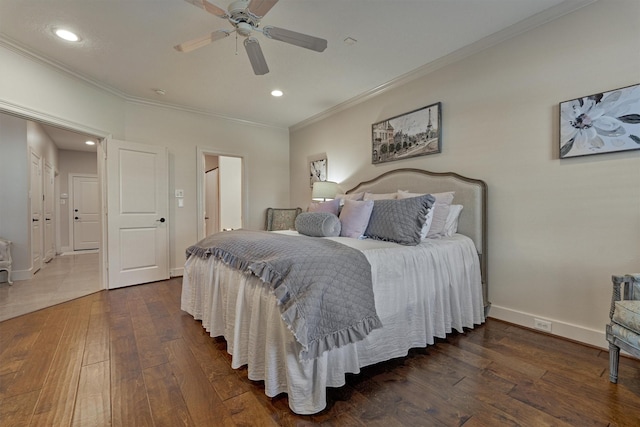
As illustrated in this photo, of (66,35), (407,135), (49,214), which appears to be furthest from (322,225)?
(49,214)

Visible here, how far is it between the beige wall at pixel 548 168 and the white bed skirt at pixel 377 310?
41cm

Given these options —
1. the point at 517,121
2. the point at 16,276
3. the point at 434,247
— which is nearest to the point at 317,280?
the point at 434,247

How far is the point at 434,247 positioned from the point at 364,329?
3.30 ft

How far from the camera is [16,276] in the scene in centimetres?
413

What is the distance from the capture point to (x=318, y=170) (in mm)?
4809

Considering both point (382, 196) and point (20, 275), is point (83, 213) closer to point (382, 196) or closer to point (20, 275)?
point (20, 275)

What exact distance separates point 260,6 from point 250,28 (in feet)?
0.83

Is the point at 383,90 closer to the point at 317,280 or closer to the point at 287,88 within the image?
the point at 287,88

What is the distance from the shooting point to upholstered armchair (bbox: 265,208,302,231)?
5.10 meters

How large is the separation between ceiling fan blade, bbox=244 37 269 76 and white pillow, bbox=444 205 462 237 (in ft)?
6.86

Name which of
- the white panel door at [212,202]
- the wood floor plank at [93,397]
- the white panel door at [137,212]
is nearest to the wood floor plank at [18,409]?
the wood floor plank at [93,397]

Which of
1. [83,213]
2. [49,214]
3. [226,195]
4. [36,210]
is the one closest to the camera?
[36,210]

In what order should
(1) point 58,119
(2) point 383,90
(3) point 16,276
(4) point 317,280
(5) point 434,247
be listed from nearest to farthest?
(4) point 317,280 < (5) point 434,247 < (1) point 58,119 < (2) point 383,90 < (3) point 16,276

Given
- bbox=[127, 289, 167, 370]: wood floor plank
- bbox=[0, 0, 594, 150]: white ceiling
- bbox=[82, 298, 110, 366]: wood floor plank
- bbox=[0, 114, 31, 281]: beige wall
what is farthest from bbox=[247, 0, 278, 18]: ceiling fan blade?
bbox=[0, 114, 31, 281]: beige wall
